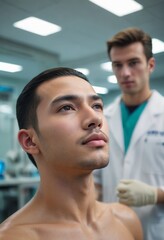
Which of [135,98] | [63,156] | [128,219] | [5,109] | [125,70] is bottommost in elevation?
[128,219]

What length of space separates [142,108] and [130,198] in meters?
0.49

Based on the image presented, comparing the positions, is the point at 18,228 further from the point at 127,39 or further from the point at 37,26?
the point at 37,26

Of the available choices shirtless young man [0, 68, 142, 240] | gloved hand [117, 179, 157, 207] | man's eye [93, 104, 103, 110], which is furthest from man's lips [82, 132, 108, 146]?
gloved hand [117, 179, 157, 207]

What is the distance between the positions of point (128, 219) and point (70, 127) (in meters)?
0.42

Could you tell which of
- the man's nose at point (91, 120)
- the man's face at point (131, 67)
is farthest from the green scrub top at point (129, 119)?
the man's nose at point (91, 120)

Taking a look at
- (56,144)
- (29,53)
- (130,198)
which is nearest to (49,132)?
(56,144)

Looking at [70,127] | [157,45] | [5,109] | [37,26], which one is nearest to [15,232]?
[70,127]

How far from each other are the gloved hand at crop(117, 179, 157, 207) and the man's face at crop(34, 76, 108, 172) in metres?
0.56

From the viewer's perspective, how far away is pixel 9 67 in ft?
19.1

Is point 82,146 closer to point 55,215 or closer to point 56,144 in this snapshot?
point 56,144

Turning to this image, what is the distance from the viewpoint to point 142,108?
1572 mm

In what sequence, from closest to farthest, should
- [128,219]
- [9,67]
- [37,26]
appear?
[128,219]
[37,26]
[9,67]

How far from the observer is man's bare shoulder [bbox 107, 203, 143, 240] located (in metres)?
0.98

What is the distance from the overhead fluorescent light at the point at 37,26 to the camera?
12.0 ft
